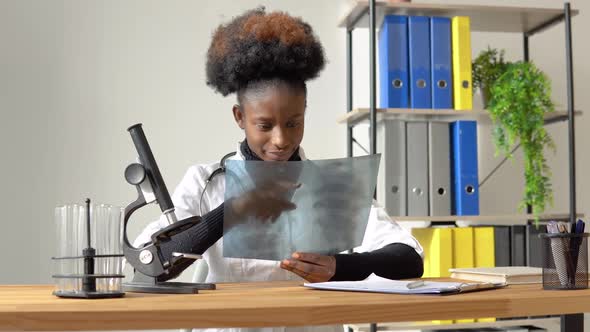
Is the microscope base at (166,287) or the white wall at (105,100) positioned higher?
the white wall at (105,100)

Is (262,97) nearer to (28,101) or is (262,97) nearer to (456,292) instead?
(456,292)

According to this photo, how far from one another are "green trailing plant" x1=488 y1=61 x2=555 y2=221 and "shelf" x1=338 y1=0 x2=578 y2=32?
20 centimetres

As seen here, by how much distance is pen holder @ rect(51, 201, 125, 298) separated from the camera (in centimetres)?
113

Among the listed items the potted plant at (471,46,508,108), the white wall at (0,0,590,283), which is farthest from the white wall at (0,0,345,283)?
the potted plant at (471,46,508,108)

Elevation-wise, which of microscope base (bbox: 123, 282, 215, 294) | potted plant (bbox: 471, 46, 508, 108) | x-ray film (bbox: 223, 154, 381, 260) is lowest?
microscope base (bbox: 123, 282, 215, 294)

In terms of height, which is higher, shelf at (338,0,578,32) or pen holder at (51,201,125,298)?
shelf at (338,0,578,32)

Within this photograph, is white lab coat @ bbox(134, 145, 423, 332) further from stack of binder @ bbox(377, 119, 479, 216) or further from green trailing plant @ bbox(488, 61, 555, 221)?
green trailing plant @ bbox(488, 61, 555, 221)

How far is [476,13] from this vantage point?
3.07 metres

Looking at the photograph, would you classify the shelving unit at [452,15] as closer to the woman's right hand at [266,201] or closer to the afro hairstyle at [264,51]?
the afro hairstyle at [264,51]

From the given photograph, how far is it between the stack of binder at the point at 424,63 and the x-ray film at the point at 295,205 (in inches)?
63.4

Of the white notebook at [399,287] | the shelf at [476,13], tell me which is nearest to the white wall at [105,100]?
the shelf at [476,13]

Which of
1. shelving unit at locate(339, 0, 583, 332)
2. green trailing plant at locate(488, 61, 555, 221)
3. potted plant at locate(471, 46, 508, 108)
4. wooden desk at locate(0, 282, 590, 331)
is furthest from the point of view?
potted plant at locate(471, 46, 508, 108)

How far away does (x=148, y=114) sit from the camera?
124 inches

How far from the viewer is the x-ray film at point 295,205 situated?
4.39ft
